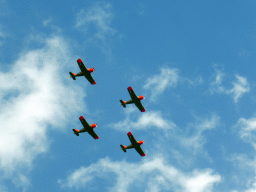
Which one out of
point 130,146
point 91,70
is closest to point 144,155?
point 130,146

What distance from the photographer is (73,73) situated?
121 m

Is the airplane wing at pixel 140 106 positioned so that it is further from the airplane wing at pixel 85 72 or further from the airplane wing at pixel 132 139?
the airplane wing at pixel 85 72

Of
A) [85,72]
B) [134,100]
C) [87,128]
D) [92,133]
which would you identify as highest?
[85,72]

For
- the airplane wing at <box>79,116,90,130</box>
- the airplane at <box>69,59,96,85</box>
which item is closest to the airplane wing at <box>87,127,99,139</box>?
the airplane wing at <box>79,116,90,130</box>

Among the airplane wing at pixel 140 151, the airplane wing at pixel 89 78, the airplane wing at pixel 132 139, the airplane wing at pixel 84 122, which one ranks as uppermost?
the airplane wing at pixel 89 78

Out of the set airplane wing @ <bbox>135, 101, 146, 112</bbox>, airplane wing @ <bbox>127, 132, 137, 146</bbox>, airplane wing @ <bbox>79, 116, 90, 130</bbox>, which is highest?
airplane wing @ <bbox>135, 101, 146, 112</bbox>

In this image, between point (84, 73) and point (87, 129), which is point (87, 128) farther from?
point (84, 73)

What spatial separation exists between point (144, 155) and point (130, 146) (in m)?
6.72

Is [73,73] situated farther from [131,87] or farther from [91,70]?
[131,87]

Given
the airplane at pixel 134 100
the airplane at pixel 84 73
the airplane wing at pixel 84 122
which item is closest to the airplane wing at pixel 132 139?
the airplane at pixel 134 100

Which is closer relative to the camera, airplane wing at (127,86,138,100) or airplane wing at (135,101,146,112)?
airplane wing at (127,86,138,100)

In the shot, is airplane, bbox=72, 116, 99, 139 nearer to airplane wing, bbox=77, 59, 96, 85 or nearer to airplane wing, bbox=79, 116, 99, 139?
airplane wing, bbox=79, 116, 99, 139

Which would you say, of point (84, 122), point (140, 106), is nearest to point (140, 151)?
point (140, 106)

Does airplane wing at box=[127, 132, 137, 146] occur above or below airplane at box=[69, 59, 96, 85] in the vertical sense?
below
